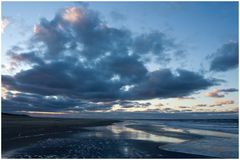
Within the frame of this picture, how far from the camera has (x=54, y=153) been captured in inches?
779

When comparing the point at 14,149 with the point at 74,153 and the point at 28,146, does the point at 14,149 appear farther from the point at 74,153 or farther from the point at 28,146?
the point at 74,153

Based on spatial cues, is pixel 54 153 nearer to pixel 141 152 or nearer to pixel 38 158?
pixel 38 158

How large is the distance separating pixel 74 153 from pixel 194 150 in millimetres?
9660

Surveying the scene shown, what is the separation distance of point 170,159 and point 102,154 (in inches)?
198

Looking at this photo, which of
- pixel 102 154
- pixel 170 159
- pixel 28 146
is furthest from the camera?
pixel 28 146

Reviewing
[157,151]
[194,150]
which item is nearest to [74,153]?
[157,151]

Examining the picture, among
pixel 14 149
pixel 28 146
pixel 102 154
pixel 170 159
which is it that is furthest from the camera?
pixel 28 146

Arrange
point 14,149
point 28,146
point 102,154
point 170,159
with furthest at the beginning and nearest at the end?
point 28,146, point 14,149, point 102,154, point 170,159

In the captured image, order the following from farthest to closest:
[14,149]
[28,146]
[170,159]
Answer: [28,146] < [14,149] < [170,159]

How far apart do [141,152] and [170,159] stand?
361 centimetres

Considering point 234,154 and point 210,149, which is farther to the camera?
point 210,149

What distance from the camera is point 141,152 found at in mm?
20641

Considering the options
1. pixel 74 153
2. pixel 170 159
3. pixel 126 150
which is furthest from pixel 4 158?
pixel 170 159

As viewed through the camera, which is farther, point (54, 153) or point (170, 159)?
point (54, 153)
